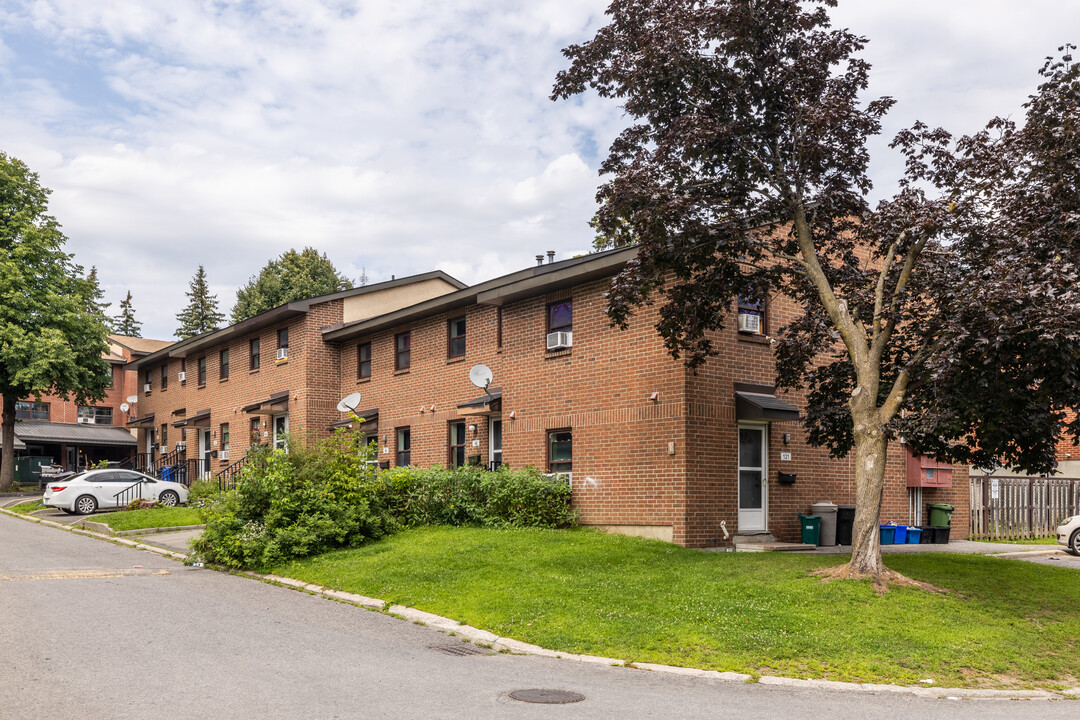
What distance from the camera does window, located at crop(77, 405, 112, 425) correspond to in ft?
182

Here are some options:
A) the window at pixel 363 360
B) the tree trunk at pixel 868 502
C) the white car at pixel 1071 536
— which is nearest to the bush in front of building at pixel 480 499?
the tree trunk at pixel 868 502

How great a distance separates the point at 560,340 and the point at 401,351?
807cm

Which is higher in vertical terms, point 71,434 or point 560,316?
point 560,316

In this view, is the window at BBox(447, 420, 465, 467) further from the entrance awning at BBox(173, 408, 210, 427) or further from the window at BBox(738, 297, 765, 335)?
the entrance awning at BBox(173, 408, 210, 427)

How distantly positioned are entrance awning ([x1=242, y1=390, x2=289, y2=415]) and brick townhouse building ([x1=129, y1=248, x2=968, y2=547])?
0.74 metres

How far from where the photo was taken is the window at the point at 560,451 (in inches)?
750

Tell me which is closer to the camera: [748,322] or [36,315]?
[748,322]

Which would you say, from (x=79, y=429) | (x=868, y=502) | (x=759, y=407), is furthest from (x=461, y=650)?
(x=79, y=429)

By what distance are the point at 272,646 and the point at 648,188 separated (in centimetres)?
785

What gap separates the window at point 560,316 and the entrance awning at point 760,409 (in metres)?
3.99

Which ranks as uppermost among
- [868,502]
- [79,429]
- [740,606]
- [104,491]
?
[79,429]

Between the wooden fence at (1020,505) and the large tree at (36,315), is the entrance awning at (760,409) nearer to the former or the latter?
the wooden fence at (1020,505)

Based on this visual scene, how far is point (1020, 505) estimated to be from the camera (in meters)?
23.0

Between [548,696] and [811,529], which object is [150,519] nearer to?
[811,529]
